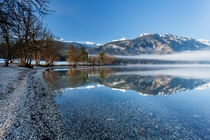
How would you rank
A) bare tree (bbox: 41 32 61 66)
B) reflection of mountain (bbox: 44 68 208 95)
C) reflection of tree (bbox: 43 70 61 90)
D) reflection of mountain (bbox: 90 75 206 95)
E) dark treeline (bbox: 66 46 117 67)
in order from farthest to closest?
dark treeline (bbox: 66 46 117 67) → bare tree (bbox: 41 32 61 66) → reflection of tree (bbox: 43 70 61 90) → reflection of mountain (bbox: 44 68 208 95) → reflection of mountain (bbox: 90 75 206 95)

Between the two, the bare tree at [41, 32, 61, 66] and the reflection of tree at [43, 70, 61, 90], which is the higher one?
the bare tree at [41, 32, 61, 66]

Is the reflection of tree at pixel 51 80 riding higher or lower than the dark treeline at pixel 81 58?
lower

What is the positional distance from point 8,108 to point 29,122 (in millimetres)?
1437

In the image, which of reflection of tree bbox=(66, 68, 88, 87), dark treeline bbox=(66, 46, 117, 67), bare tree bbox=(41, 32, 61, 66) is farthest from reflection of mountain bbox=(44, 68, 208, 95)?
dark treeline bbox=(66, 46, 117, 67)

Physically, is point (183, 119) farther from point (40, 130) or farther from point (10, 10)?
point (10, 10)

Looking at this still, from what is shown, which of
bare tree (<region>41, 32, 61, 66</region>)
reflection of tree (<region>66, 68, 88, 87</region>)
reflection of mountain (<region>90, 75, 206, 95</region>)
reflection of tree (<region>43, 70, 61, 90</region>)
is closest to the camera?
reflection of mountain (<region>90, 75, 206, 95</region>)

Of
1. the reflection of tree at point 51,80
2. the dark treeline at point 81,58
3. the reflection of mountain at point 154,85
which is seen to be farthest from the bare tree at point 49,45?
the reflection of mountain at point 154,85

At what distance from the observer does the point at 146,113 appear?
5465 mm

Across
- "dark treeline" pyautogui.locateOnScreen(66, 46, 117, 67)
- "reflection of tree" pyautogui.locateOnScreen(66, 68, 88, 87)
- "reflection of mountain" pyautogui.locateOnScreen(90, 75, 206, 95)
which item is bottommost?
"reflection of mountain" pyautogui.locateOnScreen(90, 75, 206, 95)

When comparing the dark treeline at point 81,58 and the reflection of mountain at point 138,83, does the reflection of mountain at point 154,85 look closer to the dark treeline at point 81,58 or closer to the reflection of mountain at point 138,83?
the reflection of mountain at point 138,83

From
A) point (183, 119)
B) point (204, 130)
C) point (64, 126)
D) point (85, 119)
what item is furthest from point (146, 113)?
point (64, 126)

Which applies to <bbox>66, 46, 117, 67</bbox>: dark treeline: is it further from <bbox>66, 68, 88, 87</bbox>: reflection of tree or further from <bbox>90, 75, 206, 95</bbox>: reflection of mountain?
<bbox>90, 75, 206, 95</bbox>: reflection of mountain

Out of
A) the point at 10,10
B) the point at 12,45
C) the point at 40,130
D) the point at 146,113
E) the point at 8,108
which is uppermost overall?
the point at 12,45

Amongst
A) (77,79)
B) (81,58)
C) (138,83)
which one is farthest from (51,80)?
(81,58)
